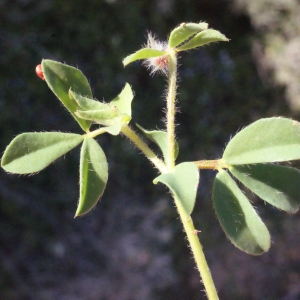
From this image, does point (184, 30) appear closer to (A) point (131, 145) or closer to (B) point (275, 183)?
(B) point (275, 183)

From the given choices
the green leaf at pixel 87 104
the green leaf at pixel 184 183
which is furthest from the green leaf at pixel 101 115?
the green leaf at pixel 184 183

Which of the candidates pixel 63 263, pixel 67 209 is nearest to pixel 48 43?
pixel 67 209

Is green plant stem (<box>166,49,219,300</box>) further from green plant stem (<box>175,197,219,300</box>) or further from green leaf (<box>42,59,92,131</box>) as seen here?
green leaf (<box>42,59,92,131</box>)

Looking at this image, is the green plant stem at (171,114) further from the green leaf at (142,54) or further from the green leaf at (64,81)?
the green leaf at (64,81)

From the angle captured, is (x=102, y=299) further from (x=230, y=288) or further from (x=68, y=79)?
(x=68, y=79)

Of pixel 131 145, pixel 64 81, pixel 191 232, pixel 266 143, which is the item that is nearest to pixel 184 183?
pixel 191 232
